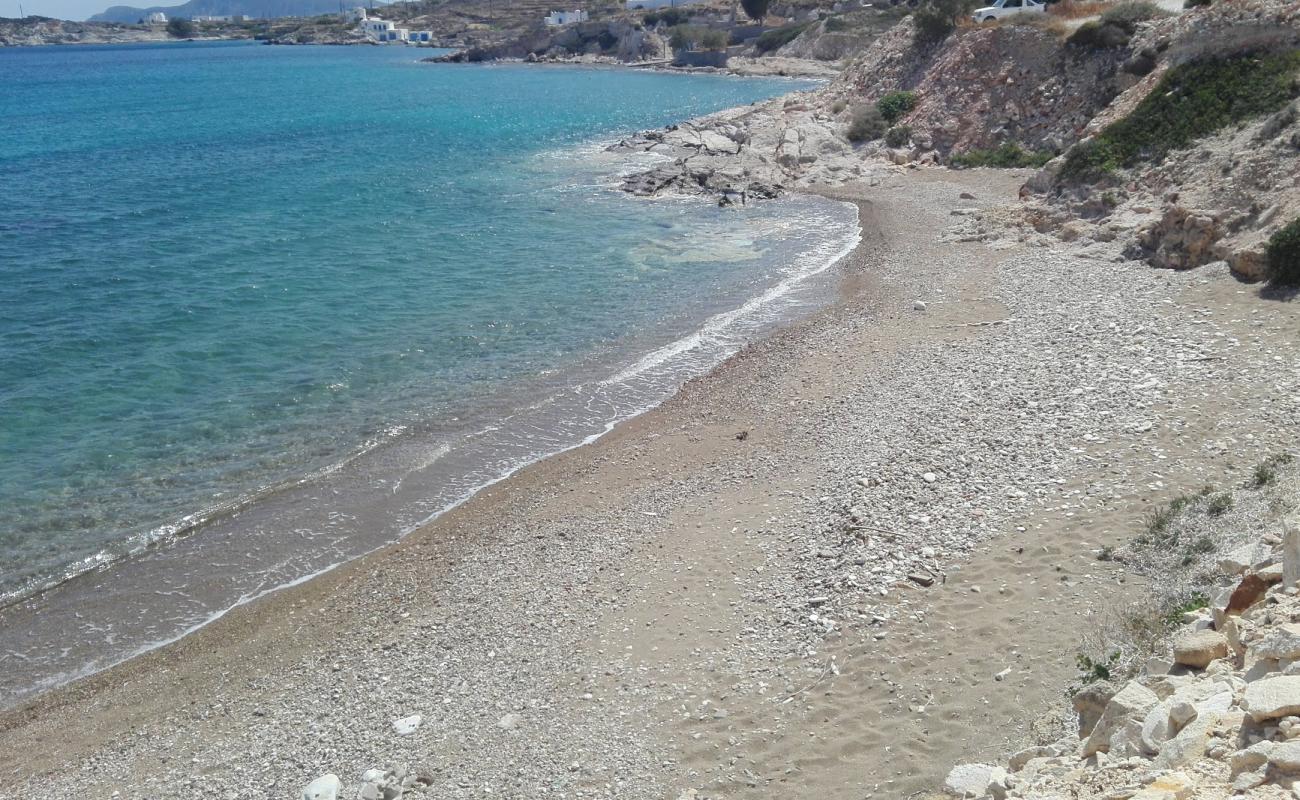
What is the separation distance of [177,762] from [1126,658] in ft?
35.5

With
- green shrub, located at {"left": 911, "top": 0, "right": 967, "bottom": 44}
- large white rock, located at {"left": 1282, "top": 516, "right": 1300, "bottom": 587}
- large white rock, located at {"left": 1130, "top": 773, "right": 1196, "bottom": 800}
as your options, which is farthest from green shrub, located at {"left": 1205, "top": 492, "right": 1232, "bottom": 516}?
green shrub, located at {"left": 911, "top": 0, "right": 967, "bottom": 44}

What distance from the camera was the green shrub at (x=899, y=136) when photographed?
4566 cm

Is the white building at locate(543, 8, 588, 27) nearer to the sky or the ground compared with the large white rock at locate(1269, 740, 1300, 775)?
nearer to the sky

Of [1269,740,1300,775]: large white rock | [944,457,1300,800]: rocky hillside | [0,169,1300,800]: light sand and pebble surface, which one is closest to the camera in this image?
[1269,740,1300,775]: large white rock

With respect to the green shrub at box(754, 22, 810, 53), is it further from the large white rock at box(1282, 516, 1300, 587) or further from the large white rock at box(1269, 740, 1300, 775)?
the large white rock at box(1269, 740, 1300, 775)

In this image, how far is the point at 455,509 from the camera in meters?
17.2

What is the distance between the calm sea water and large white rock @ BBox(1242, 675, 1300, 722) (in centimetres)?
1347

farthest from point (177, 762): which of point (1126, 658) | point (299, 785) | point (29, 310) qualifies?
point (29, 310)

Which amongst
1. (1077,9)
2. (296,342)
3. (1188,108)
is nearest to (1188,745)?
(296,342)

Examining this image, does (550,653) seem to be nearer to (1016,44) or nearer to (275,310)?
(275,310)

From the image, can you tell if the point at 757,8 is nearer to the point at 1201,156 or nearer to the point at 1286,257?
the point at 1201,156

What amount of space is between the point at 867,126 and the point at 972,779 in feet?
146

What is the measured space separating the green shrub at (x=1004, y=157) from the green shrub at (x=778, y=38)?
90.4 metres

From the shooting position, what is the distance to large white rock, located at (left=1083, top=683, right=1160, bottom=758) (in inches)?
280
